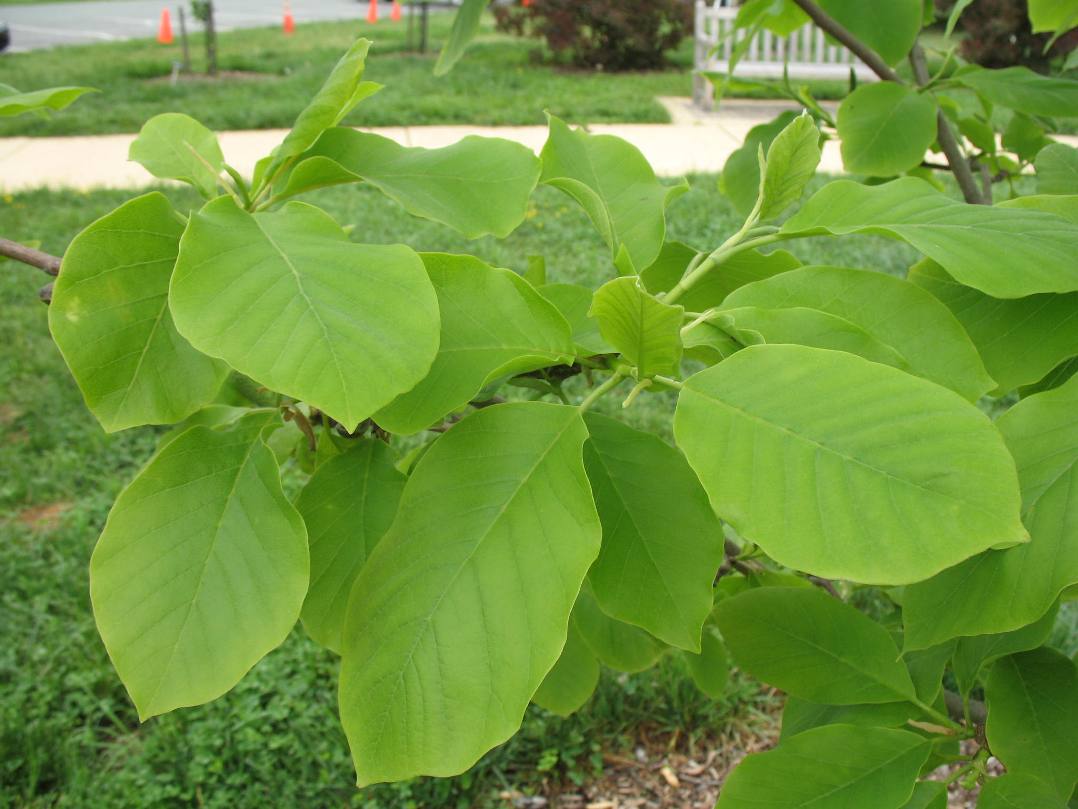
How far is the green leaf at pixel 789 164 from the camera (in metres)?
0.76

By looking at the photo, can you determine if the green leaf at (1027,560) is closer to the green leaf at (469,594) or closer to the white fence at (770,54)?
the green leaf at (469,594)

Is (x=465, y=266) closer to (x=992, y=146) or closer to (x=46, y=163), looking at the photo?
(x=992, y=146)

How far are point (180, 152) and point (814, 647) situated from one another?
760 millimetres

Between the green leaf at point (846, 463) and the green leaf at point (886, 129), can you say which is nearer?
the green leaf at point (846, 463)

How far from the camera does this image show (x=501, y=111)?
9.37 metres

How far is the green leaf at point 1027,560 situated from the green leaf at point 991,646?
0.15 meters

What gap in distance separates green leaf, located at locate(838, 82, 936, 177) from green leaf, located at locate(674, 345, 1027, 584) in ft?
2.98

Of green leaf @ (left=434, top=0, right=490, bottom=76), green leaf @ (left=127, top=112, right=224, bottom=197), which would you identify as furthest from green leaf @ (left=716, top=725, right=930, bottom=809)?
green leaf @ (left=434, top=0, right=490, bottom=76)

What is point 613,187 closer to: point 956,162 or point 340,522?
point 340,522

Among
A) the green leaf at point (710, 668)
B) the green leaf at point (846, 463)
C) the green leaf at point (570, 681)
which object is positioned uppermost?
the green leaf at point (846, 463)

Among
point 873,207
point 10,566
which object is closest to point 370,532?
point 873,207

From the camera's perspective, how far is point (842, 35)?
154cm

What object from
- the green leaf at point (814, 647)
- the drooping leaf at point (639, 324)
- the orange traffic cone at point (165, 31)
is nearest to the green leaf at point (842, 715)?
the green leaf at point (814, 647)

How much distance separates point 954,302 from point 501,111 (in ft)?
29.3
